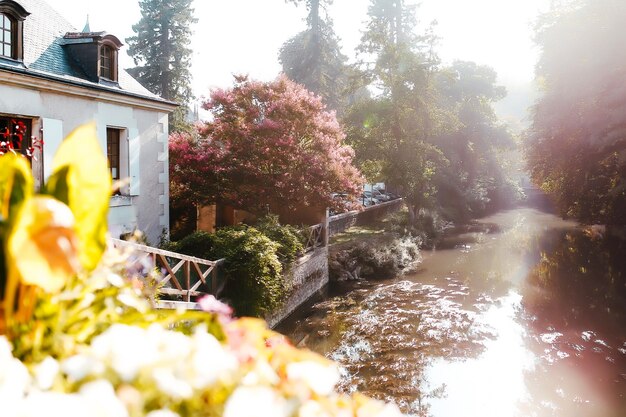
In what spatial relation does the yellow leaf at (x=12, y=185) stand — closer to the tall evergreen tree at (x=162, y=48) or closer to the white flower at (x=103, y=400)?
the white flower at (x=103, y=400)

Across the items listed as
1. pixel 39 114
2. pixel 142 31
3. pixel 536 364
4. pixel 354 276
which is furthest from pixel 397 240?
pixel 142 31

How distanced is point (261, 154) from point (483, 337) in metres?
8.15

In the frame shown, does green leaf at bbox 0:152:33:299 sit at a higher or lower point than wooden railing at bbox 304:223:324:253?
higher

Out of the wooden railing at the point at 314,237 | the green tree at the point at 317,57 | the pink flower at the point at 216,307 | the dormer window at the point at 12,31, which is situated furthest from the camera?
the green tree at the point at 317,57

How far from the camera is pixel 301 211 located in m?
17.5

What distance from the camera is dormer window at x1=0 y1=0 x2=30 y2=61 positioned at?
9993 mm

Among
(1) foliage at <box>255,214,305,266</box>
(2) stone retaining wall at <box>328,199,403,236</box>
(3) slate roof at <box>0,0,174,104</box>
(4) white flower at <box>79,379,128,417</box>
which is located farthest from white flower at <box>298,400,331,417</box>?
(2) stone retaining wall at <box>328,199,403,236</box>

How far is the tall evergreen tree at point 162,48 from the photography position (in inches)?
1275

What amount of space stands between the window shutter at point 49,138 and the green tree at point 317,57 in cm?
3051

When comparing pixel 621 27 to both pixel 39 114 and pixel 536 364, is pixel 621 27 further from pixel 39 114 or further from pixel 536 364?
pixel 39 114

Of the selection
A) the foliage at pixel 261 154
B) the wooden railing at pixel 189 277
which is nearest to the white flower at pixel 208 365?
the wooden railing at pixel 189 277

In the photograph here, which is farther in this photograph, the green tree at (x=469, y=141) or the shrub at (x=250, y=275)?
the green tree at (x=469, y=141)

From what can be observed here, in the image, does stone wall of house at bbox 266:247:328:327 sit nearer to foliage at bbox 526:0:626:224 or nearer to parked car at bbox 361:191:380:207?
foliage at bbox 526:0:626:224

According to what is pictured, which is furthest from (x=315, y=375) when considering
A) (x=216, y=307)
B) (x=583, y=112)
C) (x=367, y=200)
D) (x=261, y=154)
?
(x=367, y=200)
